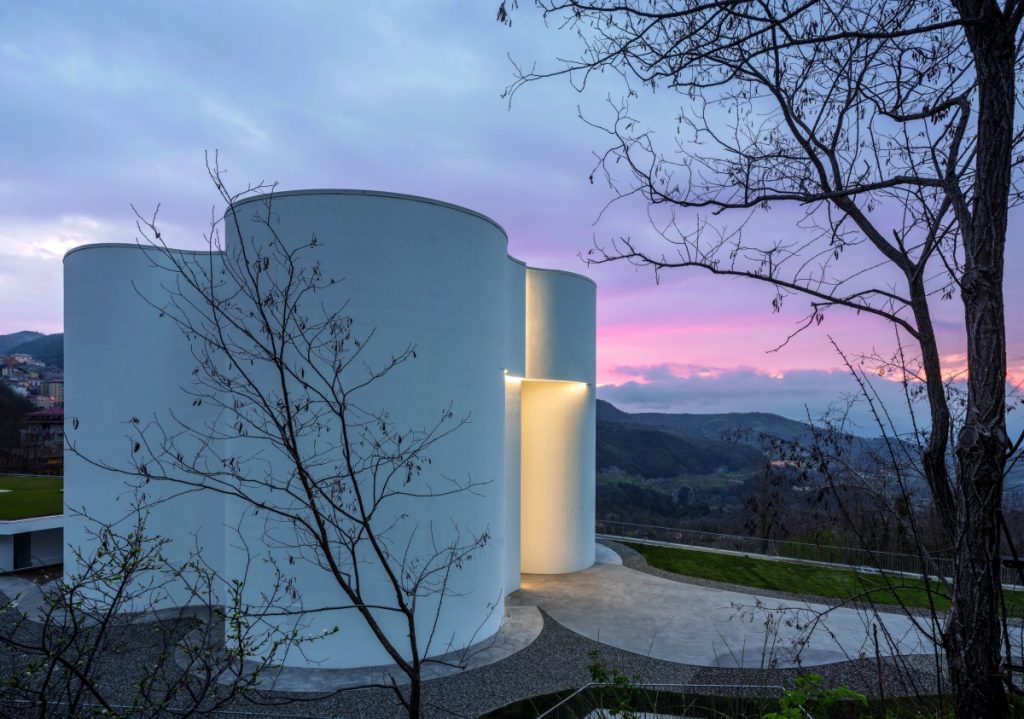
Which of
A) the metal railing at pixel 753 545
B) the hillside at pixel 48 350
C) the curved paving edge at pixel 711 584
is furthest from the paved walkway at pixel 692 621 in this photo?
the hillside at pixel 48 350

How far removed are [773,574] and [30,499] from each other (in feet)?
76.9

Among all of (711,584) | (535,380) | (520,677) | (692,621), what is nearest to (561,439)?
(535,380)

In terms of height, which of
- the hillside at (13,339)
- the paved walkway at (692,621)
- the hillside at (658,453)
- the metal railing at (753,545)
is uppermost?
the hillside at (13,339)

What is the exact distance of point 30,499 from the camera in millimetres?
Answer: 20266

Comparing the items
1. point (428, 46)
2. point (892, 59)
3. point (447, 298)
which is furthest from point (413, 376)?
point (892, 59)

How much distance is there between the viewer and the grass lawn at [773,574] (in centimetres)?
1463

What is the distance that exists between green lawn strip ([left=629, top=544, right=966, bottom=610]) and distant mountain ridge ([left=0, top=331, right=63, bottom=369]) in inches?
3085

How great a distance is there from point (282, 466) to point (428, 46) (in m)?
6.90

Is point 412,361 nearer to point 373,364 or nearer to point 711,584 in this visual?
point 373,364

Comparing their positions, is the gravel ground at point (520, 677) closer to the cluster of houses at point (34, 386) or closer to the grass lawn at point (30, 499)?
the grass lawn at point (30, 499)

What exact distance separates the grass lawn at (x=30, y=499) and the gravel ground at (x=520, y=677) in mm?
9599

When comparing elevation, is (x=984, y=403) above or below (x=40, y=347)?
below

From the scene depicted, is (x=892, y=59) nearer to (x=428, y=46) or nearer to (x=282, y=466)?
(x=428, y=46)

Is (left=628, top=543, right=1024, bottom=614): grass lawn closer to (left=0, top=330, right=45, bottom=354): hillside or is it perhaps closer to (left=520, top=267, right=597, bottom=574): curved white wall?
(left=520, top=267, right=597, bottom=574): curved white wall
